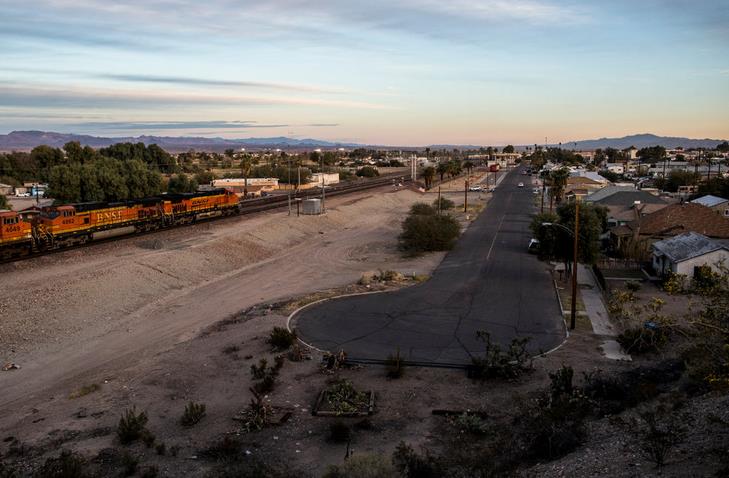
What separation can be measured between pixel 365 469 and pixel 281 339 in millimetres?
13218

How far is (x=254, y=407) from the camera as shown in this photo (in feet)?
63.8

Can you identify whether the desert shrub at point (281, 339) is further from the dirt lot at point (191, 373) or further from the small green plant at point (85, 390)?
the small green plant at point (85, 390)

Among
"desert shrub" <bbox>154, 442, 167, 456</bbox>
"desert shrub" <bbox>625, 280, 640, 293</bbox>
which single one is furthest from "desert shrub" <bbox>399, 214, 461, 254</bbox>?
"desert shrub" <bbox>154, 442, 167, 456</bbox>

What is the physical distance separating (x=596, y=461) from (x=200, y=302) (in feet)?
86.4

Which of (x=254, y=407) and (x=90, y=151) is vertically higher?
(x=90, y=151)

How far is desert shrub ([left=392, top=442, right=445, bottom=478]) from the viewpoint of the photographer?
589 inches

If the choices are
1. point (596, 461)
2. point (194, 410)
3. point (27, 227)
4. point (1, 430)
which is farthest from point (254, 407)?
point (27, 227)

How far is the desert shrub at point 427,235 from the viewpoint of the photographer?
52.9 meters

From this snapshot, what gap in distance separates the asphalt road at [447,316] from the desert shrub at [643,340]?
2.93 meters

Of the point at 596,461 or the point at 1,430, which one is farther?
the point at 1,430

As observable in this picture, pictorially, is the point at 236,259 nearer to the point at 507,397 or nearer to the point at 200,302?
the point at 200,302

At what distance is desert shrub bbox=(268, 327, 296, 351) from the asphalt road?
121 cm

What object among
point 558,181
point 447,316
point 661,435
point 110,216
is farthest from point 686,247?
point 110,216

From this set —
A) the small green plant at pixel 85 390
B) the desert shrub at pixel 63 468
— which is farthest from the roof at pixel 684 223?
the desert shrub at pixel 63 468
